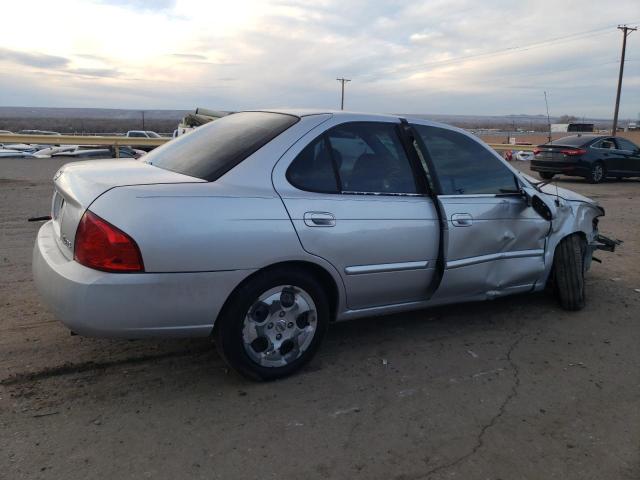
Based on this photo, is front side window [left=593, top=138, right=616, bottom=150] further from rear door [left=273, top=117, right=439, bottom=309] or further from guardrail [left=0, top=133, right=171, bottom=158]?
rear door [left=273, top=117, right=439, bottom=309]

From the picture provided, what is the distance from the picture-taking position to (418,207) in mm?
3967

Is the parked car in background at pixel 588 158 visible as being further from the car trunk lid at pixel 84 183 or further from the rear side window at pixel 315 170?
the car trunk lid at pixel 84 183

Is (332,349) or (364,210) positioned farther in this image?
(332,349)

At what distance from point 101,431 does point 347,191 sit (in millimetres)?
1973

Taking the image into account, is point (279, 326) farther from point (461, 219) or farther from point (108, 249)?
point (461, 219)

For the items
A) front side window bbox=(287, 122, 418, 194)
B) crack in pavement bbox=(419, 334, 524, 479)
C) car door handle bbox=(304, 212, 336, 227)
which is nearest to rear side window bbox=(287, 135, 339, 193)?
front side window bbox=(287, 122, 418, 194)

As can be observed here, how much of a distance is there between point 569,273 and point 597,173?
1355 centimetres

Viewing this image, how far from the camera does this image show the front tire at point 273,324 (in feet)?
10.7

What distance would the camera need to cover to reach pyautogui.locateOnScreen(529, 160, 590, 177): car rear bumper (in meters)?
16.7

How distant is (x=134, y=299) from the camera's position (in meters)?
2.98

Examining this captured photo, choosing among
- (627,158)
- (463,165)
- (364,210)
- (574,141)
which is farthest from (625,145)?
(364,210)

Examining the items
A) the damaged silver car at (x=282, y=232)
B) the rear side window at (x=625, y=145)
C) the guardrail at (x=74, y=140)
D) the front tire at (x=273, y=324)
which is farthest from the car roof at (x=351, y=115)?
the rear side window at (x=625, y=145)

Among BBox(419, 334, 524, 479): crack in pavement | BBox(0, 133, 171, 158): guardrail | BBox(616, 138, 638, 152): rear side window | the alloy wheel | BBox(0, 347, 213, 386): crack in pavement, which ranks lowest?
BBox(419, 334, 524, 479): crack in pavement

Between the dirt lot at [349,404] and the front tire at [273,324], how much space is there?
16cm
